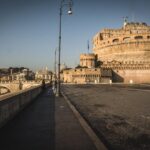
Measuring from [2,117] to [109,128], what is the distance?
3.21 m

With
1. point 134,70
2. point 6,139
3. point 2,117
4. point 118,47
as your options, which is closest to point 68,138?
point 6,139

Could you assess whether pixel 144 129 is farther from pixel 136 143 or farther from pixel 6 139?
pixel 6 139

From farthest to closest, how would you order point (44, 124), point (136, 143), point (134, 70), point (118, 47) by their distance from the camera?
1. point (118, 47)
2. point (134, 70)
3. point (44, 124)
4. point (136, 143)

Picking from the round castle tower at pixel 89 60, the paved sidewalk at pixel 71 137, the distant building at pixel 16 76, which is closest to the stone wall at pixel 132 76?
the round castle tower at pixel 89 60

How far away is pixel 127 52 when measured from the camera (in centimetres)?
7400

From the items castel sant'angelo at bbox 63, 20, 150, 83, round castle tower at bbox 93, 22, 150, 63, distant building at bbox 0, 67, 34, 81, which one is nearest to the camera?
castel sant'angelo at bbox 63, 20, 150, 83

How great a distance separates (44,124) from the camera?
25.7 ft

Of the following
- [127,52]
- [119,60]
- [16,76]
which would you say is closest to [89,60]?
[119,60]

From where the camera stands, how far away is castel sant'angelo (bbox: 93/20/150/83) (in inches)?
2729

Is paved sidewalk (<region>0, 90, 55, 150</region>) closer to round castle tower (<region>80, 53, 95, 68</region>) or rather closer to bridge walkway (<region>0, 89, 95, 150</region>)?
bridge walkway (<region>0, 89, 95, 150</region>)

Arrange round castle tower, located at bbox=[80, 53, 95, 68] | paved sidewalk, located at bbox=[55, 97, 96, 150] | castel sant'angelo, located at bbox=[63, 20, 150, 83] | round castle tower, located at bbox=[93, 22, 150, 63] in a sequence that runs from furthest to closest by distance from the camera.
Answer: round castle tower, located at bbox=[80, 53, 95, 68], round castle tower, located at bbox=[93, 22, 150, 63], castel sant'angelo, located at bbox=[63, 20, 150, 83], paved sidewalk, located at bbox=[55, 97, 96, 150]

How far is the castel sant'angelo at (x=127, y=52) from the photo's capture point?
69.3m

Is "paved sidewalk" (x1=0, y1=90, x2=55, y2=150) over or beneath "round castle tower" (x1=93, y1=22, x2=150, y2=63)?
beneath

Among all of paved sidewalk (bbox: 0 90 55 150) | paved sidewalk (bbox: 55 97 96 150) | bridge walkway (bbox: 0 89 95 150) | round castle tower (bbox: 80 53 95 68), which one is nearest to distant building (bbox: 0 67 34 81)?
round castle tower (bbox: 80 53 95 68)
